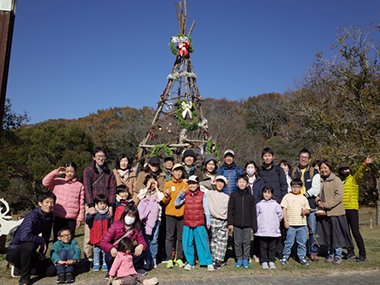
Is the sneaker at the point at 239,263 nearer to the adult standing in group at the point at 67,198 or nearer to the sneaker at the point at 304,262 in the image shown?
the sneaker at the point at 304,262

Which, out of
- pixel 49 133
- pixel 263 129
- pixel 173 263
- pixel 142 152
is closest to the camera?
pixel 173 263

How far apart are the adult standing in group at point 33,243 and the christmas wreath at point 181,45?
4.78m

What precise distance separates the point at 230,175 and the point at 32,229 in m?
2.90

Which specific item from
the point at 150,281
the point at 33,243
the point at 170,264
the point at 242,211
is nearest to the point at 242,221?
the point at 242,211

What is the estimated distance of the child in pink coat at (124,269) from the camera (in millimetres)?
3859

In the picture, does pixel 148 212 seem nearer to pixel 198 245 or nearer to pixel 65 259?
pixel 198 245

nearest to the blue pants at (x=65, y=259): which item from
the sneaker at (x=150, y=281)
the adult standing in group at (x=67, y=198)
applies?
the adult standing in group at (x=67, y=198)

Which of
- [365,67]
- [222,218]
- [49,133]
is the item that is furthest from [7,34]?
[49,133]

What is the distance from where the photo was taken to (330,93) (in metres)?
11.6

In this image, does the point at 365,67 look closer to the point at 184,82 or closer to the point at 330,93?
the point at 330,93

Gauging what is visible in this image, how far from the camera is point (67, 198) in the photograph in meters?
4.82

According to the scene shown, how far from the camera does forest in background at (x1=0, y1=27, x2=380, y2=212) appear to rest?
33.1ft

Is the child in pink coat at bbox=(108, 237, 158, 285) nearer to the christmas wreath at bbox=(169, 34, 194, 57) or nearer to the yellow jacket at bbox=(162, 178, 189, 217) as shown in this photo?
the yellow jacket at bbox=(162, 178, 189, 217)

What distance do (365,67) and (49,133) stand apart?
13.2 m
